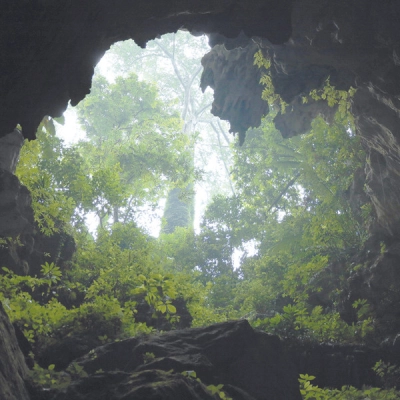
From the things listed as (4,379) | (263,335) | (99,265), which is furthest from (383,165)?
(4,379)

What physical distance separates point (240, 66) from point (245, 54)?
0.95 feet

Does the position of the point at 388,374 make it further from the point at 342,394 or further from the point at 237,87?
the point at 237,87

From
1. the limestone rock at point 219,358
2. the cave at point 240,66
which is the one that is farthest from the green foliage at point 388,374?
the limestone rock at point 219,358

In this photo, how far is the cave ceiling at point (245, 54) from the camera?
197 inches

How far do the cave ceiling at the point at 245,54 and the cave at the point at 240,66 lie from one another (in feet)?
0.05

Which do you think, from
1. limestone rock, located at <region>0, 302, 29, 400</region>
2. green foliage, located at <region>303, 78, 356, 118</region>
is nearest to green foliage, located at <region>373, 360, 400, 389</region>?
green foliage, located at <region>303, 78, 356, 118</region>

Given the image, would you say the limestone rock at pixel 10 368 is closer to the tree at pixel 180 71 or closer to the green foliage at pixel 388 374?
the green foliage at pixel 388 374

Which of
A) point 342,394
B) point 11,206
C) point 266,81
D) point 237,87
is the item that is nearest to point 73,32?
point 11,206

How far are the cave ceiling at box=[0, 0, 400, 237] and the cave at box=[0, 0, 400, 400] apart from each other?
16 mm

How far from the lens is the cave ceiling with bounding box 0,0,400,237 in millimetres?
5012

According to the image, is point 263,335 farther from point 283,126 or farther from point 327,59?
point 283,126

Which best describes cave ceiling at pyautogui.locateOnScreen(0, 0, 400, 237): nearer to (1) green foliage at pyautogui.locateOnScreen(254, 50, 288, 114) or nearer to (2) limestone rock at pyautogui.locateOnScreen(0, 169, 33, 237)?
(1) green foliage at pyautogui.locateOnScreen(254, 50, 288, 114)

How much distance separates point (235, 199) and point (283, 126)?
8870 millimetres

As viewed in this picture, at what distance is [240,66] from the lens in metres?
10.3
